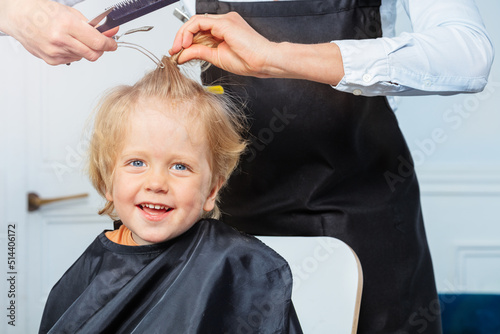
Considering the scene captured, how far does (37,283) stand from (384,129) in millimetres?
1323

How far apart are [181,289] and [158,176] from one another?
0.21 meters

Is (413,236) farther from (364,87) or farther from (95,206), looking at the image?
(95,206)

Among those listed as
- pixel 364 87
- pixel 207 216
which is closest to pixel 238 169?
pixel 207 216

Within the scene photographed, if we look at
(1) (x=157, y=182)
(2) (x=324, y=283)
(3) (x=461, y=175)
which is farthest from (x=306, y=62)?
(3) (x=461, y=175)

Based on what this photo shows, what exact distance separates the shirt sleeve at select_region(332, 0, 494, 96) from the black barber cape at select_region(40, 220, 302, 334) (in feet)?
1.16

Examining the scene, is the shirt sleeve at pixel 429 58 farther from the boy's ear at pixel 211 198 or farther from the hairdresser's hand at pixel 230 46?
the boy's ear at pixel 211 198

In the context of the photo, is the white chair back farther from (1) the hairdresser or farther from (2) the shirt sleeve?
(2) the shirt sleeve

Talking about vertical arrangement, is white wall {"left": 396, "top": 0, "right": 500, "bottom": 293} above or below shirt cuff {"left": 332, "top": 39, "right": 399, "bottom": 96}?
below

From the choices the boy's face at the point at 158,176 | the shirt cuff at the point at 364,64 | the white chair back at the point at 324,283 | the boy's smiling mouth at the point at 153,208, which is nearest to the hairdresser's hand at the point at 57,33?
the boy's face at the point at 158,176

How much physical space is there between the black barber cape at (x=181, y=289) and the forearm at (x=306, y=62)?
325 millimetres

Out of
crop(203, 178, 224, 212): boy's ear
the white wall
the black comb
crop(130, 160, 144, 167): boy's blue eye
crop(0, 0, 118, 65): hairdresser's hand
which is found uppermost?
the black comb

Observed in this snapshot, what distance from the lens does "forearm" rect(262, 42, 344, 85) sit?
35.1 inches

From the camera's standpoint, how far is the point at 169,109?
97 centimetres

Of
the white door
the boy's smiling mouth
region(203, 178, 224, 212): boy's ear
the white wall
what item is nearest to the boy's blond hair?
region(203, 178, 224, 212): boy's ear
